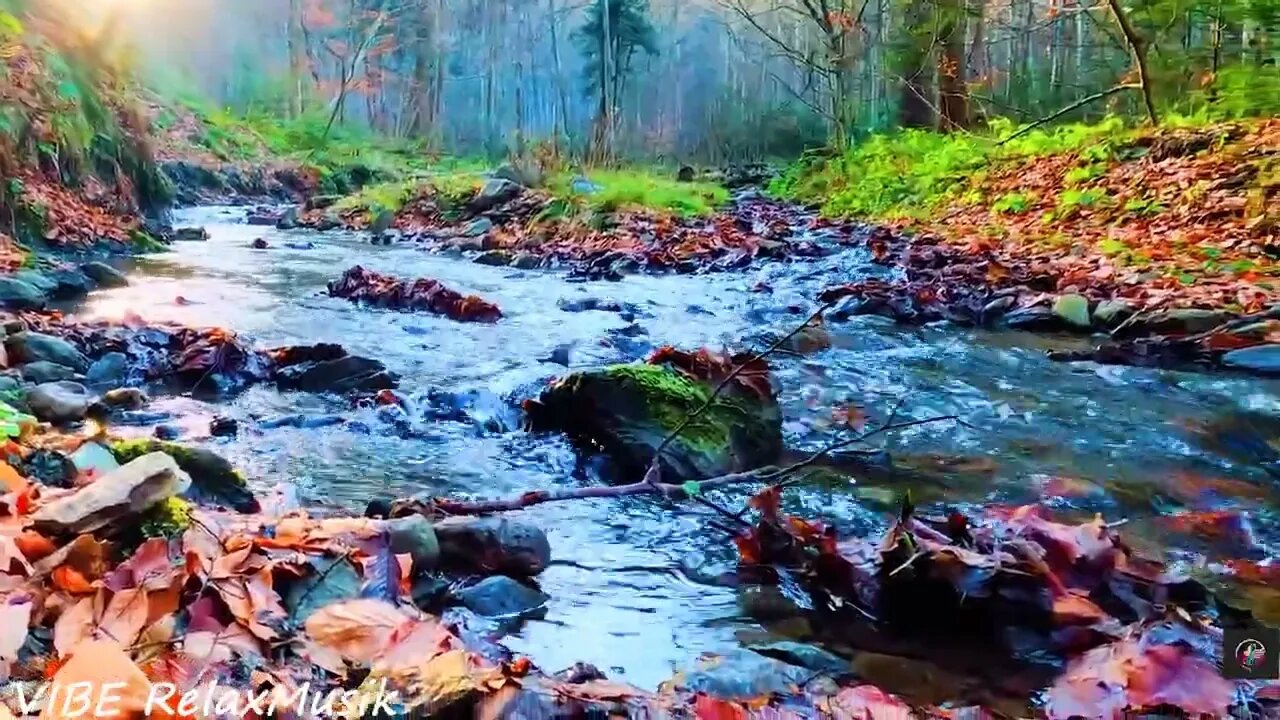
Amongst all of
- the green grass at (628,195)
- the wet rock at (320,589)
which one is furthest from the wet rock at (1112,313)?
the green grass at (628,195)

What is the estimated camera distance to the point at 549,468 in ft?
10.9

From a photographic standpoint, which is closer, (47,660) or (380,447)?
(47,660)

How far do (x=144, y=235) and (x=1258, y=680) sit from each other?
35.1 ft

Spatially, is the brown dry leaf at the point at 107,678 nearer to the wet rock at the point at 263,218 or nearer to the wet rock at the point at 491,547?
the wet rock at the point at 491,547

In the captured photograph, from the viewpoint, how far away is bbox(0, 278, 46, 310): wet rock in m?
5.64

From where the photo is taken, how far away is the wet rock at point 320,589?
174 centimetres

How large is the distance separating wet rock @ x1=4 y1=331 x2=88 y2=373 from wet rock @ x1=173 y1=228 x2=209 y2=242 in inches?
284

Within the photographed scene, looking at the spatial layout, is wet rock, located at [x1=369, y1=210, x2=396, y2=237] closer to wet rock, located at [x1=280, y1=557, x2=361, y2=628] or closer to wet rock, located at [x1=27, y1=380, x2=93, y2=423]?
wet rock, located at [x1=27, y1=380, x2=93, y2=423]

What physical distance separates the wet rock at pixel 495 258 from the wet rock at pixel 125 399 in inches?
239

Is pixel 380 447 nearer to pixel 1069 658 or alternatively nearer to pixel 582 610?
pixel 582 610

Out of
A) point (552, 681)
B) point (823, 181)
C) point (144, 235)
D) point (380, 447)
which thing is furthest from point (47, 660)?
point (823, 181)

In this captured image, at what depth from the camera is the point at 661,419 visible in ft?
11.0

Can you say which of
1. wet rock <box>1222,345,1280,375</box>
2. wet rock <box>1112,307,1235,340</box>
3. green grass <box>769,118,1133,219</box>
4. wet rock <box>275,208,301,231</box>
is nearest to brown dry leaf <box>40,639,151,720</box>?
wet rock <box>1222,345,1280,375</box>

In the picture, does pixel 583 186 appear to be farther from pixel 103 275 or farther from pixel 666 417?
pixel 666 417
